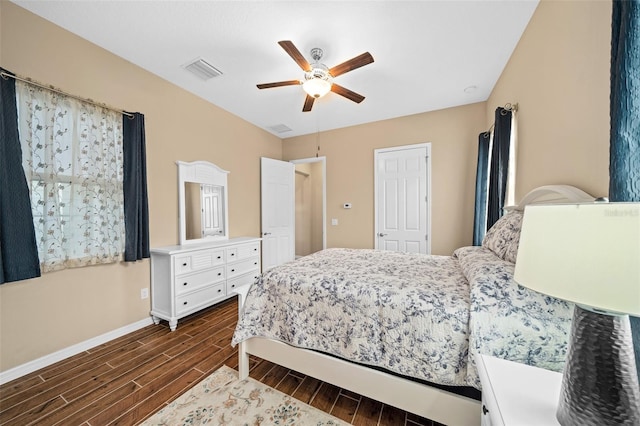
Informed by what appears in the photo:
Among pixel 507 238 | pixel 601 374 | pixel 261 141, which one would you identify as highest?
pixel 261 141

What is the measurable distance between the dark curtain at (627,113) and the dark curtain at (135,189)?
3.28m

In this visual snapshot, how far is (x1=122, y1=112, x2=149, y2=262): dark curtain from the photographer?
91.5 inches

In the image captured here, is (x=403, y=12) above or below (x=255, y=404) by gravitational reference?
above

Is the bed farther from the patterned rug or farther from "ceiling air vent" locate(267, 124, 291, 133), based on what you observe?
"ceiling air vent" locate(267, 124, 291, 133)

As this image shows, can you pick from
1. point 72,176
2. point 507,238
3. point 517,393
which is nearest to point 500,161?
point 507,238

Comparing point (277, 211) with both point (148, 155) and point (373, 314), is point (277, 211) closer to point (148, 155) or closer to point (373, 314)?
point (148, 155)

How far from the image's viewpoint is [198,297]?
105 inches

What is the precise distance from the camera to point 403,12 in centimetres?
178

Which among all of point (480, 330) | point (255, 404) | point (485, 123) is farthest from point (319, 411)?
point (485, 123)

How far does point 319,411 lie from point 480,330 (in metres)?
1.11

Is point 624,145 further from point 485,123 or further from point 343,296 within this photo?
point 485,123

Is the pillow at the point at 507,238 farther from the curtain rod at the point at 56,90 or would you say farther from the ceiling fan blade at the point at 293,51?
the curtain rod at the point at 56,90

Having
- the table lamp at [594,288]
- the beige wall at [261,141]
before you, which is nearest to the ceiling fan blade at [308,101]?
the beige wall at [261,141]

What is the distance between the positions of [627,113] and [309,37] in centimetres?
209
